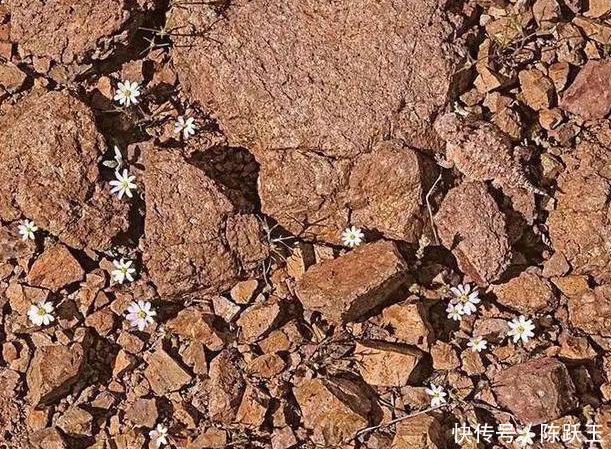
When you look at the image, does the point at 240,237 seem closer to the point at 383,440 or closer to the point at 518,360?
the point at 383,440

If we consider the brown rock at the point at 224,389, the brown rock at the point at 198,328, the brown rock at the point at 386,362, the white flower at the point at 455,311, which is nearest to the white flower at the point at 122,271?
the brown rock at the point at 198,328

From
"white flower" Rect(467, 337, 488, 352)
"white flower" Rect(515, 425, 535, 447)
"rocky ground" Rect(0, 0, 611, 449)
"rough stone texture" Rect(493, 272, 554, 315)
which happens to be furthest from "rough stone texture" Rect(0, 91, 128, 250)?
"white flower" Rect(515, 425, 535, 447)

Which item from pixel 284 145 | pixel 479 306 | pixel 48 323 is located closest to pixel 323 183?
pixel 284 145

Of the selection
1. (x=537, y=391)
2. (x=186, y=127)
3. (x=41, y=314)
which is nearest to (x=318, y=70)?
(x=186, y=127)

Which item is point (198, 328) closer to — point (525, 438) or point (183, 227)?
point (183, 227)

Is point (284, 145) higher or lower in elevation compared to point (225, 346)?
higher
